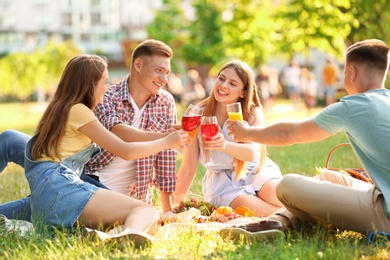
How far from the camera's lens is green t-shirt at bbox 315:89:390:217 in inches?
172

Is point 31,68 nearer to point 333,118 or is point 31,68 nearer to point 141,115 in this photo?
point 141,115

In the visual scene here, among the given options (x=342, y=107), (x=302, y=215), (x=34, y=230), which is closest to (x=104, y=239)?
(x=34, y=230)

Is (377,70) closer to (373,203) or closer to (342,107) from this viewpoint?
(342,107)

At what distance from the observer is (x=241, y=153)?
5746 mm

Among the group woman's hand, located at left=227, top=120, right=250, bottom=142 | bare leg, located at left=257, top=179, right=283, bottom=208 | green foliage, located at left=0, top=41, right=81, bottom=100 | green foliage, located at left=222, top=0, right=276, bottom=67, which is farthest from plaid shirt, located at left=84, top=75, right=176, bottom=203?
green foliage, located at left=0, top=41, right=81, bottom=100

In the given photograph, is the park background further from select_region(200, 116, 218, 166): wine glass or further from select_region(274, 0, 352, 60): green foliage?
select_region(200, 116, 218, 166): wine glass

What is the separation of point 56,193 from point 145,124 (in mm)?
1436

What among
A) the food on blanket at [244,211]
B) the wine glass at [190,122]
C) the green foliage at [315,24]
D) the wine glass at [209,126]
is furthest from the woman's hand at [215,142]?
the green foliage at [315,24]

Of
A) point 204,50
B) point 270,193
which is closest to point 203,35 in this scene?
point 204,50

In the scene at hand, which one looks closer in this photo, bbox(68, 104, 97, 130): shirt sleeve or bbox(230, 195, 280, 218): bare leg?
bbox(68, 104, 97, 130): shirt sleeve

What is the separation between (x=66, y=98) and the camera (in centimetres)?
507

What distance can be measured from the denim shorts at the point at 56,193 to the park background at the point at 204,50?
0.16m

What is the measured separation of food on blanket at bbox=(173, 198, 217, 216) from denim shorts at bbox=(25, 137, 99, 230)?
3.90 feet

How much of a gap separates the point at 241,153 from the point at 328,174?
36.5 inches
